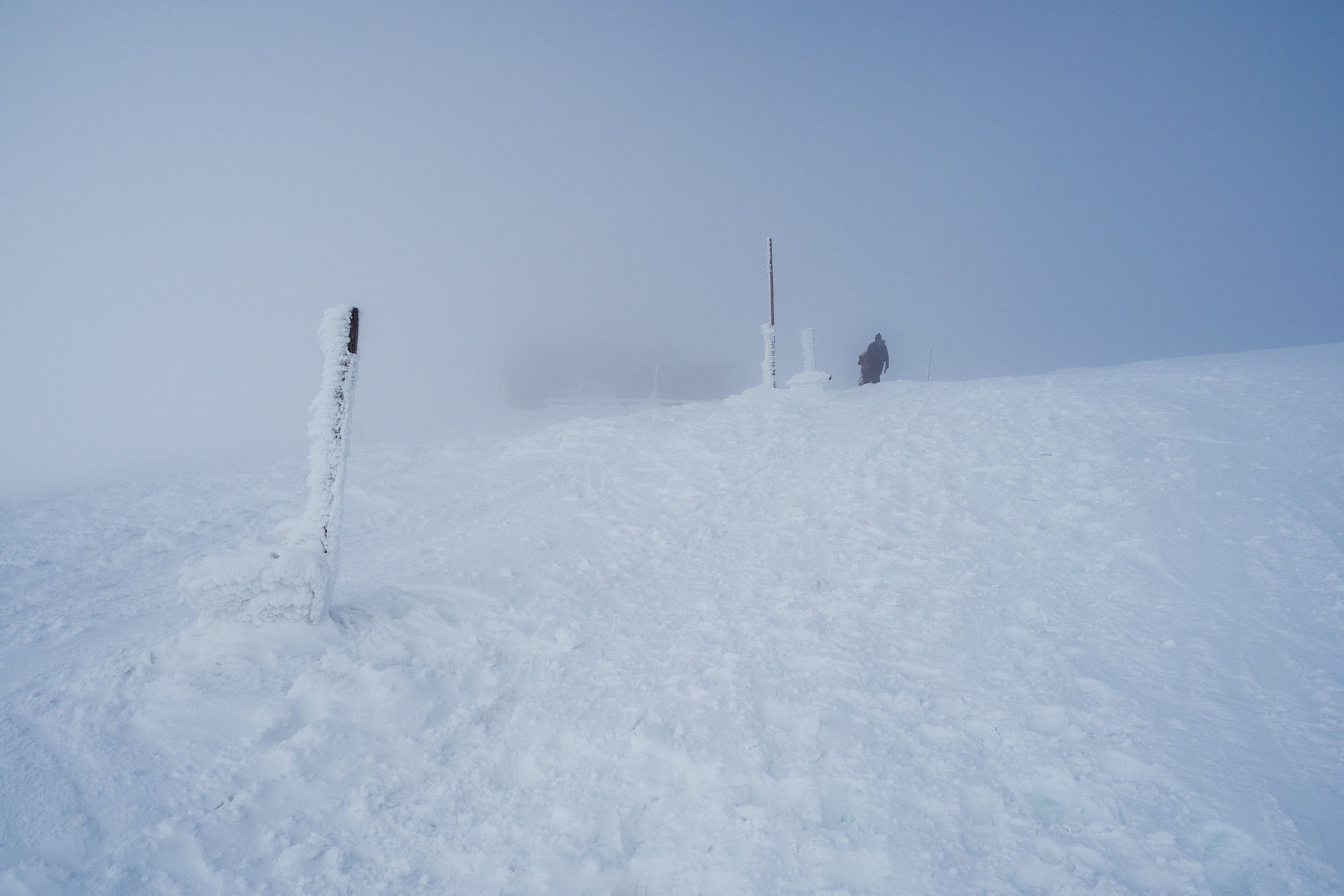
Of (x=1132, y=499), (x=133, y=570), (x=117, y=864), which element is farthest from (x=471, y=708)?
(x=1132, y=499)

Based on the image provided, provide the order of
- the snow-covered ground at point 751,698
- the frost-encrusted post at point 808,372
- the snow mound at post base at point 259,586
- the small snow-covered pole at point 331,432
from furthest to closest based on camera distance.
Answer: the frost-encrusted post at point 808,372 < the small snow-covered pole at point 331,432 < the snow mound at post base at point 259,586 < the snow-covered ground at point 751,698

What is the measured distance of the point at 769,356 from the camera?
2098 cm

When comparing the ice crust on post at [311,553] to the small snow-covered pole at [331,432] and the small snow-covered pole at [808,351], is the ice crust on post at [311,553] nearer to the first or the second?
the small snow-covered pole at [331,432]

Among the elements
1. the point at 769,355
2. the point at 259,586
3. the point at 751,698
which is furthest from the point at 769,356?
the point at 259,586

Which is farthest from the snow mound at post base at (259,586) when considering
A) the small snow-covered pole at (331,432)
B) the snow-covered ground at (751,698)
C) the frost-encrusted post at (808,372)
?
the frost-encrusted post at (808,372)

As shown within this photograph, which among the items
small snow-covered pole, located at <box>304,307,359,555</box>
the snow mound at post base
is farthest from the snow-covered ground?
small snow-covered pole, located at <box>304,307,359,555</box>

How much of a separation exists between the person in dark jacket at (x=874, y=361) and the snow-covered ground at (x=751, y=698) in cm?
1065

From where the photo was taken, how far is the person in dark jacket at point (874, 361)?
19844 mm

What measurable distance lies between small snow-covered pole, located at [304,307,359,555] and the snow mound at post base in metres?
0.44

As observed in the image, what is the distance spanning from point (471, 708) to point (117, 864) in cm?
214

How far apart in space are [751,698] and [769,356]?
17165mm

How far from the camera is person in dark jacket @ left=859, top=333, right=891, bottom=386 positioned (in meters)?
19.8

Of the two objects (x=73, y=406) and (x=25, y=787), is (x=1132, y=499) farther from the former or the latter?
(x=73, y=406)

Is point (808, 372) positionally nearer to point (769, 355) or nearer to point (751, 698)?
point (769, 355)
